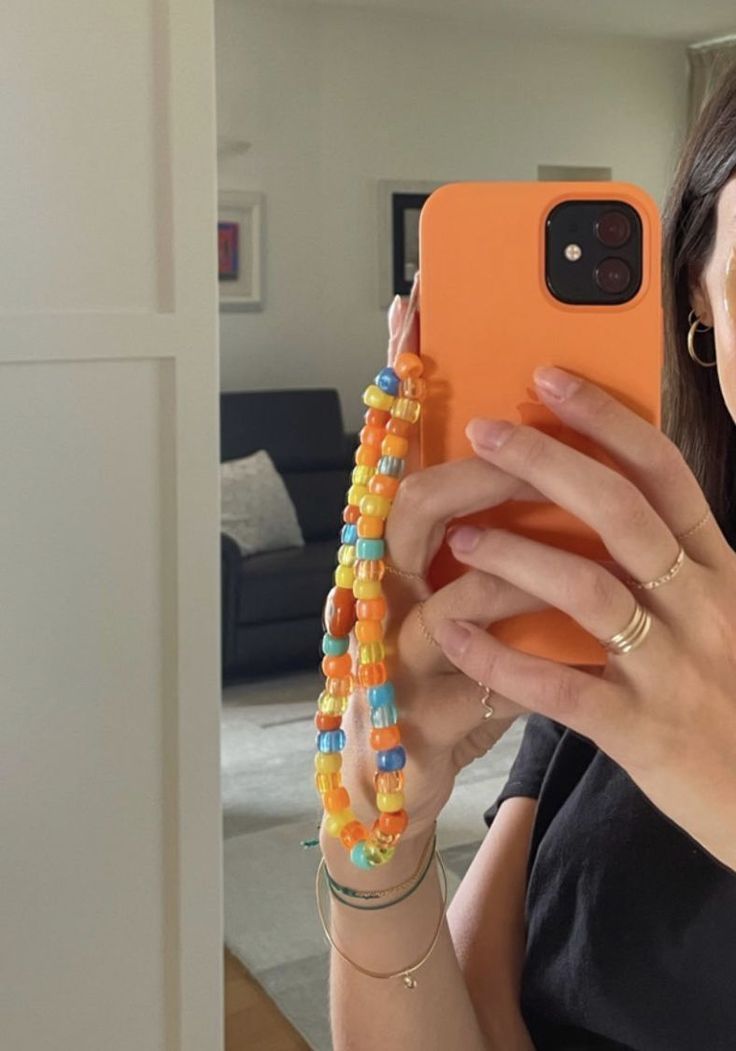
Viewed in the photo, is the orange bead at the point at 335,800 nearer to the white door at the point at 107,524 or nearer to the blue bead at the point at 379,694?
the blue bead at the point at 379,694

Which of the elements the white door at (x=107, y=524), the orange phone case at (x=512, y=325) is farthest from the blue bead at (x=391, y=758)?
the white door at (x=107, y=524)

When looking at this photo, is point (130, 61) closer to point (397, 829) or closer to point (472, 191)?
point (472, 191)

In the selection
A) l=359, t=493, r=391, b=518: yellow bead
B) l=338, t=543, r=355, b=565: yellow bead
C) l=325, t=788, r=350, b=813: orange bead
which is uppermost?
l=359, t=493, r=391, b=518: yellow bead

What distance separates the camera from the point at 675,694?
549 mm

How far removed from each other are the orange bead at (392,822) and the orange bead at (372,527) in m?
0.17

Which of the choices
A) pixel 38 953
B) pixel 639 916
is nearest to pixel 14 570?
pixel 38 953

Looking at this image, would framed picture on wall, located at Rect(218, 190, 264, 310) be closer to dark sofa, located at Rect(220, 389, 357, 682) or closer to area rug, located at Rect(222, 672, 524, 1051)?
dark sofa, located at Rect(220, 389, 357, 682)

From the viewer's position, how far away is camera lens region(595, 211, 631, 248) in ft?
1.99

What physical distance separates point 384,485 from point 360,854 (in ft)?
0.77

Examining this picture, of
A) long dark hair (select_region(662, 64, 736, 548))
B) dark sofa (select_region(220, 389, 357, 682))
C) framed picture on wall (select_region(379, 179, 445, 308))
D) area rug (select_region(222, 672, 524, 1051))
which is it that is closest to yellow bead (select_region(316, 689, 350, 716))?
long dark hair (select_region(662, 64, 736, 548))

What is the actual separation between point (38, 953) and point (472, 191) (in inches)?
48.4

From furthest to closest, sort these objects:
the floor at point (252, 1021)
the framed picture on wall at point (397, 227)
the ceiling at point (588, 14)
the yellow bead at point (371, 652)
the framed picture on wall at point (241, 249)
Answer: the framed picture on wall at point (397, 227) < the ceiling at point (588, 14) < the framed picture on wall at point (241, 249) < the floor at point (252, 1021) < the yellow bead at point (371, 652)

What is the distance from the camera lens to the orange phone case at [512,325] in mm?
594

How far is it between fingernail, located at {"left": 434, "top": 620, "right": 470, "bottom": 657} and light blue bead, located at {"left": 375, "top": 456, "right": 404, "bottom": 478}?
83 millimetres
